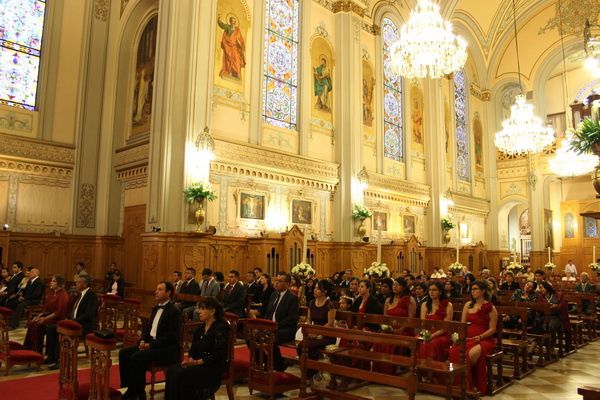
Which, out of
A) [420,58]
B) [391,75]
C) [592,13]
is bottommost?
[420,58]

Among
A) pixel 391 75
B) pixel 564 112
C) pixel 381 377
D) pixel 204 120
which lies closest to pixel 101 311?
pixel 381 377

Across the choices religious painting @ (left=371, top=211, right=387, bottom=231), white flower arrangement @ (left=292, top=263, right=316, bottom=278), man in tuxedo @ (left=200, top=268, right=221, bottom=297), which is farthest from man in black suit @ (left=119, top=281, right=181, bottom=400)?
religious painting @ (left=371, top=211, right=387, bottom=231)

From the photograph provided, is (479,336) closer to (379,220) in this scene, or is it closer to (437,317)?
(437,317)

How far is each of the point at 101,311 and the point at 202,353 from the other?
4124mm

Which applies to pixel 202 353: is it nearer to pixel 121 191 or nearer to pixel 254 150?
pixel 254 150

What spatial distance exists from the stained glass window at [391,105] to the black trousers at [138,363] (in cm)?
1559

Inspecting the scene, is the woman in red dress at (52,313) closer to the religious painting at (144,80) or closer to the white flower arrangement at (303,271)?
the white flower arrangement at (303,271)

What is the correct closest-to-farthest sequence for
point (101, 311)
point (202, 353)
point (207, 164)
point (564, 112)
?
point (202, 353), point (101, 311), point (207, 164), point (564, 112)

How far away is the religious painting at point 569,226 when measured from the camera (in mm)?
25250

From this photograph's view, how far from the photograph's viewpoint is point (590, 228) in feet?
80.9

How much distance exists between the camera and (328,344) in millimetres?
6867

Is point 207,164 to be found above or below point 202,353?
above

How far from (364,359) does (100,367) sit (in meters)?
2.88

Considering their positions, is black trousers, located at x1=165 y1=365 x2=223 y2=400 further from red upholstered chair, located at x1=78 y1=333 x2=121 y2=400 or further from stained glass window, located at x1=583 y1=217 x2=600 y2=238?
stained glass window, located at x1=583 y1=217 x2=600 y2=238
